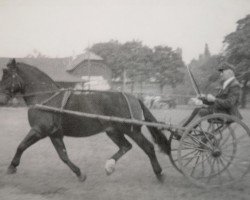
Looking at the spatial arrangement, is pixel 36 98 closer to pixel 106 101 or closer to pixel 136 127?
pixel 106 101

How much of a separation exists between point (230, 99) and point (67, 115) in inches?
122

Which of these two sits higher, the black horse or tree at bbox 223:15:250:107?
tree at bbox 223:15:250:107

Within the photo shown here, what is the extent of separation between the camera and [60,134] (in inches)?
271

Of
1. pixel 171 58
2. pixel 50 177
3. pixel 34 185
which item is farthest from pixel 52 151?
pixel 171 58

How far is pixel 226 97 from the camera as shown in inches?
256

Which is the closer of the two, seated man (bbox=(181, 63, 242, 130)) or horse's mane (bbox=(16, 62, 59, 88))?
seated man (bbox=(181, 63, 242, 130))

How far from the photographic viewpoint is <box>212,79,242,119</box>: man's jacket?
249 inches

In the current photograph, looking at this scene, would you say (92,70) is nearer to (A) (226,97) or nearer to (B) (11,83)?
(B) (11,83)

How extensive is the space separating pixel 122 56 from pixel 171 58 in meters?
7.89

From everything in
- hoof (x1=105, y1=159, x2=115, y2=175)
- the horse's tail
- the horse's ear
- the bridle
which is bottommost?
hoof (x1=105, y1=159, x2=115, y2=175)

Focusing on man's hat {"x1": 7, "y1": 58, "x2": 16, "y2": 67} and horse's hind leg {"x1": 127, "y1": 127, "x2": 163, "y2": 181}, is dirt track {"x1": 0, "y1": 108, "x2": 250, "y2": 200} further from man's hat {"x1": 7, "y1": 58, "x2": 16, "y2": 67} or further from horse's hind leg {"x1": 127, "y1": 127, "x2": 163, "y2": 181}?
man's hat {"x1": 7, "y1": 58, "x2": 16, "y2": 67}

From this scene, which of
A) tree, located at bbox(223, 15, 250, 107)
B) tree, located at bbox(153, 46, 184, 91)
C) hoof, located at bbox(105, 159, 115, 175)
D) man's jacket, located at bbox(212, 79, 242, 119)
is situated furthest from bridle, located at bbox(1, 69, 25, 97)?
tree, located at bbox(153, 46, 184, 91)

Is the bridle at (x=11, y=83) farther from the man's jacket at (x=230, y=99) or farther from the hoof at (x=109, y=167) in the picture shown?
the man's jacket at (x=230, y=99)

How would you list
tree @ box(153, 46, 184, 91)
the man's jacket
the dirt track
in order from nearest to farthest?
1. the dirt track
2. the man's jacket
3. tree @ box(153, 46, 184, 91)
